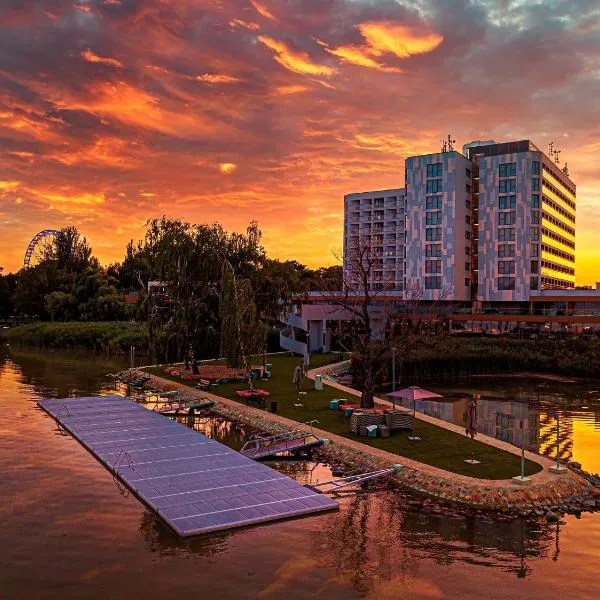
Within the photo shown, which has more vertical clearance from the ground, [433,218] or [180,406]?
[433,218]

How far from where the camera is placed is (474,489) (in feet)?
68.2

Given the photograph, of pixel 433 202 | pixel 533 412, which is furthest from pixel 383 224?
pixel 533 412

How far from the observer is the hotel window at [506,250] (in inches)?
3521

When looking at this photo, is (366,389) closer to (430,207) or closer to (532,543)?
(532,543)

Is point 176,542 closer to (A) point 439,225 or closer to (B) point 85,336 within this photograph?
(B) point 85,336

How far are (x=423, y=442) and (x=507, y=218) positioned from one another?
2744 inches

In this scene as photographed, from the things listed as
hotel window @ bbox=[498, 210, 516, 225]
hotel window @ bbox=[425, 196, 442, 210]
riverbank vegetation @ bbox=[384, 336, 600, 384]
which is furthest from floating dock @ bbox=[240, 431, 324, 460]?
hotel window @ bbox=[498, 210, 516, 225]

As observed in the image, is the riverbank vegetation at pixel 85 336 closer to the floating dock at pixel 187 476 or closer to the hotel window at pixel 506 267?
the floating dock at pixel 187 476

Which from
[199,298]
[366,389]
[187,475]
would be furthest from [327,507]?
[199,298]

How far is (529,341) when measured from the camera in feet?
228

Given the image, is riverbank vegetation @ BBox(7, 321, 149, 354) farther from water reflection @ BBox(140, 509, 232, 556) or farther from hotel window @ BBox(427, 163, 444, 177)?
water reflection @ BBox(140, 509, 232, 556)

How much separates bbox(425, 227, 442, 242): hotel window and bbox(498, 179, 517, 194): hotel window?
399 inches

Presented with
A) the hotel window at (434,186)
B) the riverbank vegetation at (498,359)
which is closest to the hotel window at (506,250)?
the hotel window at (434,186)

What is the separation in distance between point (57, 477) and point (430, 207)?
76.8 metres
